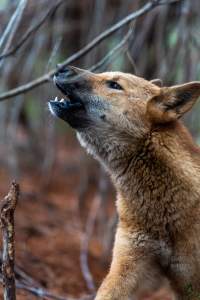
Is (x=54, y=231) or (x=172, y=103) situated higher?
(x=54, y=231)

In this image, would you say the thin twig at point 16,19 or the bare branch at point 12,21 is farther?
the thin twig at point 16,19

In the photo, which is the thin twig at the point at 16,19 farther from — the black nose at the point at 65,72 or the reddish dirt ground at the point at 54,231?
the reddish dirt ground at the point at 54,231

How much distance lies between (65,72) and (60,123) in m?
6.84

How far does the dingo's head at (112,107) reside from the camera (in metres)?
4.78

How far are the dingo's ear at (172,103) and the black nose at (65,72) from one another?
549 millimetres

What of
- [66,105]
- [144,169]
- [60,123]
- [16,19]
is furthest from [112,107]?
[60,123]

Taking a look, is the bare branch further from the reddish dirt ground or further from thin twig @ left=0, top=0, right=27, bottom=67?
the reddish dirt ground

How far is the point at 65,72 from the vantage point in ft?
15.7

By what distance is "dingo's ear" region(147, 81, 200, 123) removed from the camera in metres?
4.75

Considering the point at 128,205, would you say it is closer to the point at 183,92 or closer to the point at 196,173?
the point at 196,173

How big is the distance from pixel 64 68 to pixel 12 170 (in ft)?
17.0

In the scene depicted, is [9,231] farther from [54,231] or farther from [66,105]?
[54,231]

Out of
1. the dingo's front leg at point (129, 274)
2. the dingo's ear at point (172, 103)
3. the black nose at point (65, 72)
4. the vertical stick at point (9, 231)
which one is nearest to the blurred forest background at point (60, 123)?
the black nose at point (65, 72)

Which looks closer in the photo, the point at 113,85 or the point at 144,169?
the point at 144,169
